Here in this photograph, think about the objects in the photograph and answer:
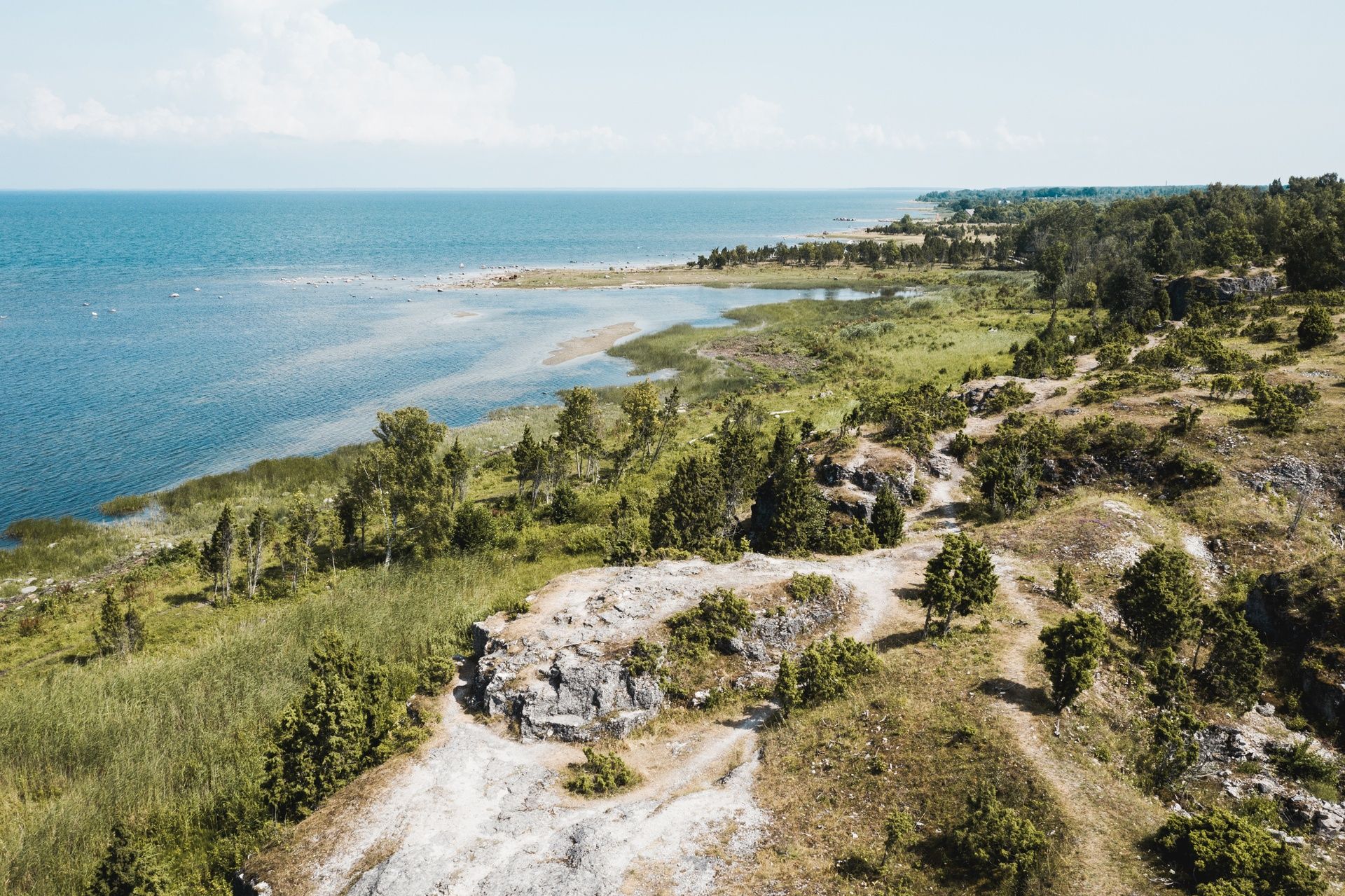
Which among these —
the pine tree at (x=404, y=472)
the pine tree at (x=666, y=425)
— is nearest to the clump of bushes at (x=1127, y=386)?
the pine tree at (x=666, y=425)

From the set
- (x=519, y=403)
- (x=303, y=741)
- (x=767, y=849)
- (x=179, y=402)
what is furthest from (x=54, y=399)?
(x=767, y=849)

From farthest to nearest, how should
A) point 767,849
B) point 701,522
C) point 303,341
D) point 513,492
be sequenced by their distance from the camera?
point 303,341
point 513,492
point 701,522
point 767,849

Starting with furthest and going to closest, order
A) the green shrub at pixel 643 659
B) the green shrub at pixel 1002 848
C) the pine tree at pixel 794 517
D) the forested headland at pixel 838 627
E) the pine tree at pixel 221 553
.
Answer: the pine tree at pixel 221 553 < the pine tree at pixel 794 517 < the green shrub at pixel 643 659 < the forested headland at pixel 838 627 < the green shrub at pixel 1002 848

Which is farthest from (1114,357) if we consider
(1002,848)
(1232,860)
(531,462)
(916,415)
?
(1002,848)

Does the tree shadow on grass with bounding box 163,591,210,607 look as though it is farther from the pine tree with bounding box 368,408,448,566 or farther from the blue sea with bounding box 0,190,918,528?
the blue sea with bounding box 0,190,918,528

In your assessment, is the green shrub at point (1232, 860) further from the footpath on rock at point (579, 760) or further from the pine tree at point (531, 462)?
the pine tree at point (531, 462)

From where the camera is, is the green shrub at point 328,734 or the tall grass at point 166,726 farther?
the green shrub at point 328,734

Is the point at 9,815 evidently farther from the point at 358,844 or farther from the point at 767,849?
the point at 767,849
